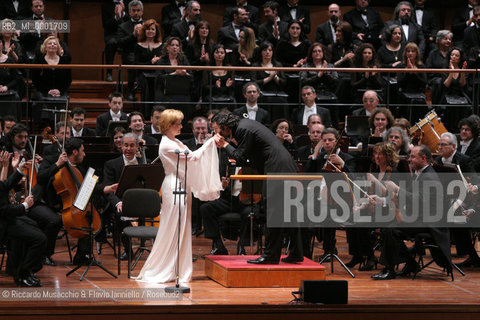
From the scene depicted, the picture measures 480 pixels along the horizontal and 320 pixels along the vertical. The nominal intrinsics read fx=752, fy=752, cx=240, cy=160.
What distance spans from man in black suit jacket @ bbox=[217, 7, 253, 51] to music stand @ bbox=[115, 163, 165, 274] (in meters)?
3.77

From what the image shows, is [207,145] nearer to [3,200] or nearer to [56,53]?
[3,200]

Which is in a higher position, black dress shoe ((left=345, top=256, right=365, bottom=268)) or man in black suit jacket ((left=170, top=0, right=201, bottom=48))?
man in black suit jacket ((left=170, top=0, right=201, bottom=48))

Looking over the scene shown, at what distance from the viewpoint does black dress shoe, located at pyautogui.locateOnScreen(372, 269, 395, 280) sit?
6047mm

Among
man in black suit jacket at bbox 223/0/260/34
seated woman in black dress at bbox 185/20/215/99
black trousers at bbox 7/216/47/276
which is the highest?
man in black suit jacket at bbox 223/0/260/34

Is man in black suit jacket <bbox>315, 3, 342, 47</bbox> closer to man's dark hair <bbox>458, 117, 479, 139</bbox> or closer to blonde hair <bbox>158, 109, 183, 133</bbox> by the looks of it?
man's dark hair <bbox>458, 117, 479, 139</bbox>

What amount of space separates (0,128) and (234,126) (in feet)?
9.01

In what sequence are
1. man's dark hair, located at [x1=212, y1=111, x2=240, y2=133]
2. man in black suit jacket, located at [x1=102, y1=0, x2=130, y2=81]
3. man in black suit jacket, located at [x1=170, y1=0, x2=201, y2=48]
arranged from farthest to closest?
man in black suit jacket, located at [x1=102, y1=0, x2=130, y2=81] < man in black suit jacket, located at [x1=170, y1=0, x2=201, y2=48] < man's dark hair, located at [x1=212, y1=111, x2=240, y2=133]

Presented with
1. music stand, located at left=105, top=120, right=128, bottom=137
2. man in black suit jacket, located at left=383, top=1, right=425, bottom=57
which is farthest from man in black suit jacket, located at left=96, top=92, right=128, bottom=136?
man in black suit jacket, located at left=383, top=1, right=425, bottom=57

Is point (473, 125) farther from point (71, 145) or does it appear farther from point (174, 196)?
point (71, 145)

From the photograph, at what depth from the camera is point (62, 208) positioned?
6.27 m

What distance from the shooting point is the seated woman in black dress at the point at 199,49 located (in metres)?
9.11

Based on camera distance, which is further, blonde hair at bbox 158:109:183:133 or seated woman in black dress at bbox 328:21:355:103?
seated woman in black dress at bbox 328:21:355:103

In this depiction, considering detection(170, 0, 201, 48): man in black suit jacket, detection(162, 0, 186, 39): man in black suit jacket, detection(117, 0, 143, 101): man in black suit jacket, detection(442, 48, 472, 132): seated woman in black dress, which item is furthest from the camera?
detection(162, 0, 186, 39): man in black suit jacket

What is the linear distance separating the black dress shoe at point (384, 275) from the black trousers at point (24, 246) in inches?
103
